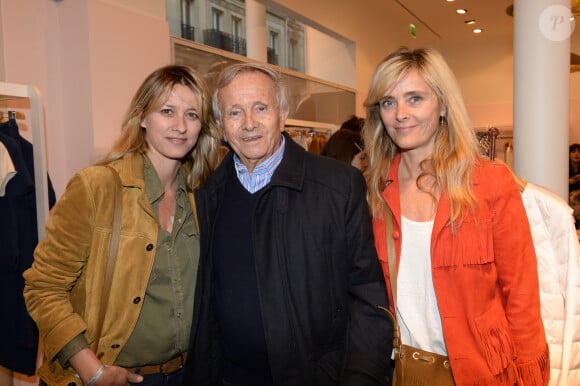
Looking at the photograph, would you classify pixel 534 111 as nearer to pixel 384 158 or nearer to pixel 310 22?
pixel 384 158

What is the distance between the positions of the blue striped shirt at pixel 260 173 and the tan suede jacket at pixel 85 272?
42cm

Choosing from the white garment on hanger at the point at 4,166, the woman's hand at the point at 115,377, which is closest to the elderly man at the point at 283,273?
the woman's hand at the point at 115,377

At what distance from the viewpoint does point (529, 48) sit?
3.31 m

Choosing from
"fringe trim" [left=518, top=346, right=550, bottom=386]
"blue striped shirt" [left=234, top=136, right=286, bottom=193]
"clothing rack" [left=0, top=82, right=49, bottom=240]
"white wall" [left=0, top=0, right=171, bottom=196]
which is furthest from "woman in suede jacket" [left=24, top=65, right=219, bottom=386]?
"white wall" [left=0, top=0, right=171, bottom=196]

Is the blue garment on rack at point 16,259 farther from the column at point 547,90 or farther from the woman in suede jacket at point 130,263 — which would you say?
the column at point 547,90

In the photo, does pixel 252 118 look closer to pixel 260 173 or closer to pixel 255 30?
pixel 260 173

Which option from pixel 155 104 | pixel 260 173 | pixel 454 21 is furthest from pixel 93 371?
pixel 454 21

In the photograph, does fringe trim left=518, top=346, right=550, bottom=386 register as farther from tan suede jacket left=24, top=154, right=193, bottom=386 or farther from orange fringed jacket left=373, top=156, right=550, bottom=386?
tan suede jacket left=24, top=154, right=193, bottom=386

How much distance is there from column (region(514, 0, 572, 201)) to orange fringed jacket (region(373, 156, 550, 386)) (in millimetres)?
1610

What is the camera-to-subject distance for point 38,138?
280cm

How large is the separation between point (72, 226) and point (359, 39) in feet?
25.4

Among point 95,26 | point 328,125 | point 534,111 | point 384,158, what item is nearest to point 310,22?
point 328,125

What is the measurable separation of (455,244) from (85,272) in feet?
4.67

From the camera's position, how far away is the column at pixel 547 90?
324 centimetres
